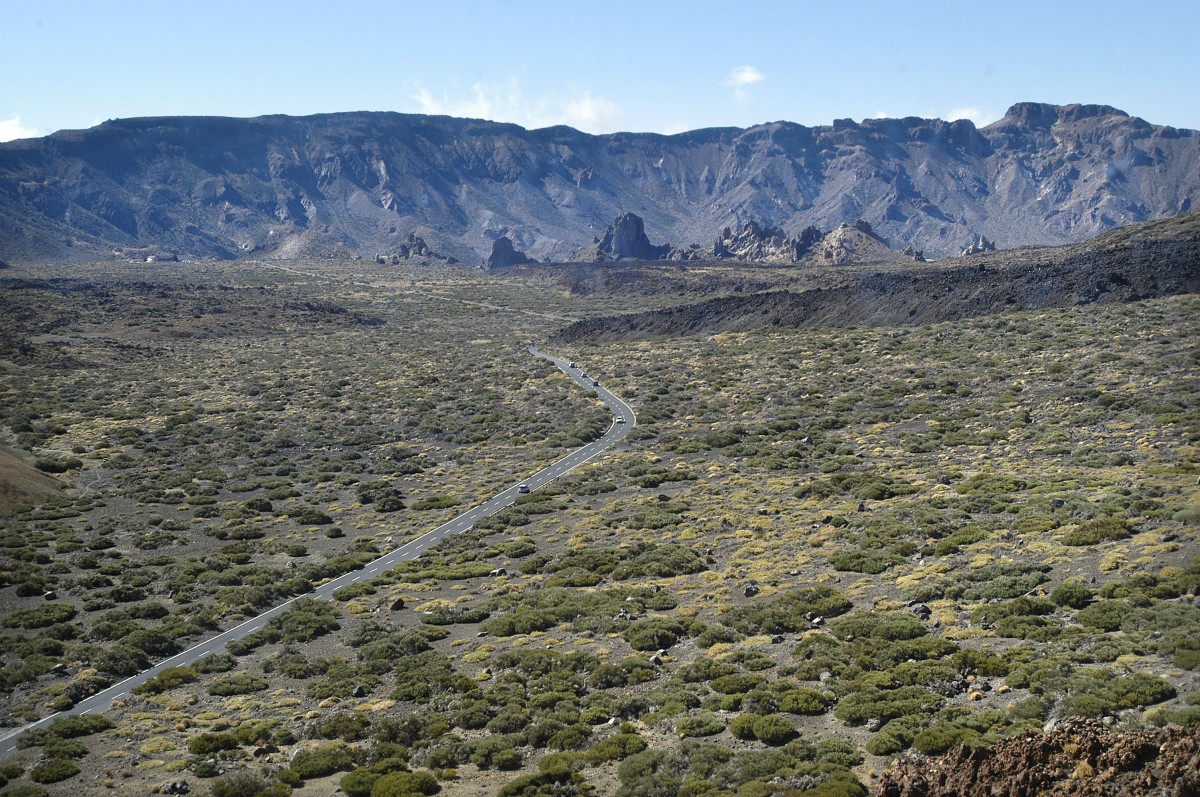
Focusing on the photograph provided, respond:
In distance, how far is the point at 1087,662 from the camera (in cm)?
2177

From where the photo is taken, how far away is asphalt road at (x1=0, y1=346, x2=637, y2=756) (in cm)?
2698

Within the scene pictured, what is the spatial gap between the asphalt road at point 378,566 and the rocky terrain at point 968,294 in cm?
3998

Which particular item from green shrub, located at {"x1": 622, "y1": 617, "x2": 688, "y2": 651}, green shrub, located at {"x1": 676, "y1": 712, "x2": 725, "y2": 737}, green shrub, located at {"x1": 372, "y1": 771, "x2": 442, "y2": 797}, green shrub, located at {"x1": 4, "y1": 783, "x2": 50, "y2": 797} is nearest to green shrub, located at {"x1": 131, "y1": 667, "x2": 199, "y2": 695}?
green shrub, located at {"x1": 4, "y1": 783, "x2": 50, "y2": 797}

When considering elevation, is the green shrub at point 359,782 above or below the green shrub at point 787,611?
below

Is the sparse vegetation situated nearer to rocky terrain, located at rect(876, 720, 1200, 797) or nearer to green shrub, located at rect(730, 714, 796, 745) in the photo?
green shrub, located at rect(730, 714, 796, 745)

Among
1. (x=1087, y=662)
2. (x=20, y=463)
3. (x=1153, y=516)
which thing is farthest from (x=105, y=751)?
(x=20, y=463)

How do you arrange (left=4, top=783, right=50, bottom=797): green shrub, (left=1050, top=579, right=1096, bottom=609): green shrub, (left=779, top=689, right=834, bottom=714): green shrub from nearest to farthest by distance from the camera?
(left=4, top=783, right=50, bottom=797): green shrub → (left=779, top=689, right=834, bottom=714): green shrub → (left=1050, top=579, right=1096, bottom=609): green shrub

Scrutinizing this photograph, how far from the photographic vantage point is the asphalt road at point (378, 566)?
1062 inches

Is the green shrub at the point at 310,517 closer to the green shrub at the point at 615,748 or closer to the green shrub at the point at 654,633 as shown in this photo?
the green shrub at the point at 654,633

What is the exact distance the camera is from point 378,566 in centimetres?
4100

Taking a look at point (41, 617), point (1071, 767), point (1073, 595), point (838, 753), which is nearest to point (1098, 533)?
point (1073, 595)

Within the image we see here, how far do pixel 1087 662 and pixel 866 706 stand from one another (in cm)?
517

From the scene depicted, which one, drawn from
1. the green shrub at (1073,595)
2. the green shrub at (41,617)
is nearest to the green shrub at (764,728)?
the green shrub at (1073,595)

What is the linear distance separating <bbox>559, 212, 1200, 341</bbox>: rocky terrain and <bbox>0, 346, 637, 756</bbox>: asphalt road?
131 ft
